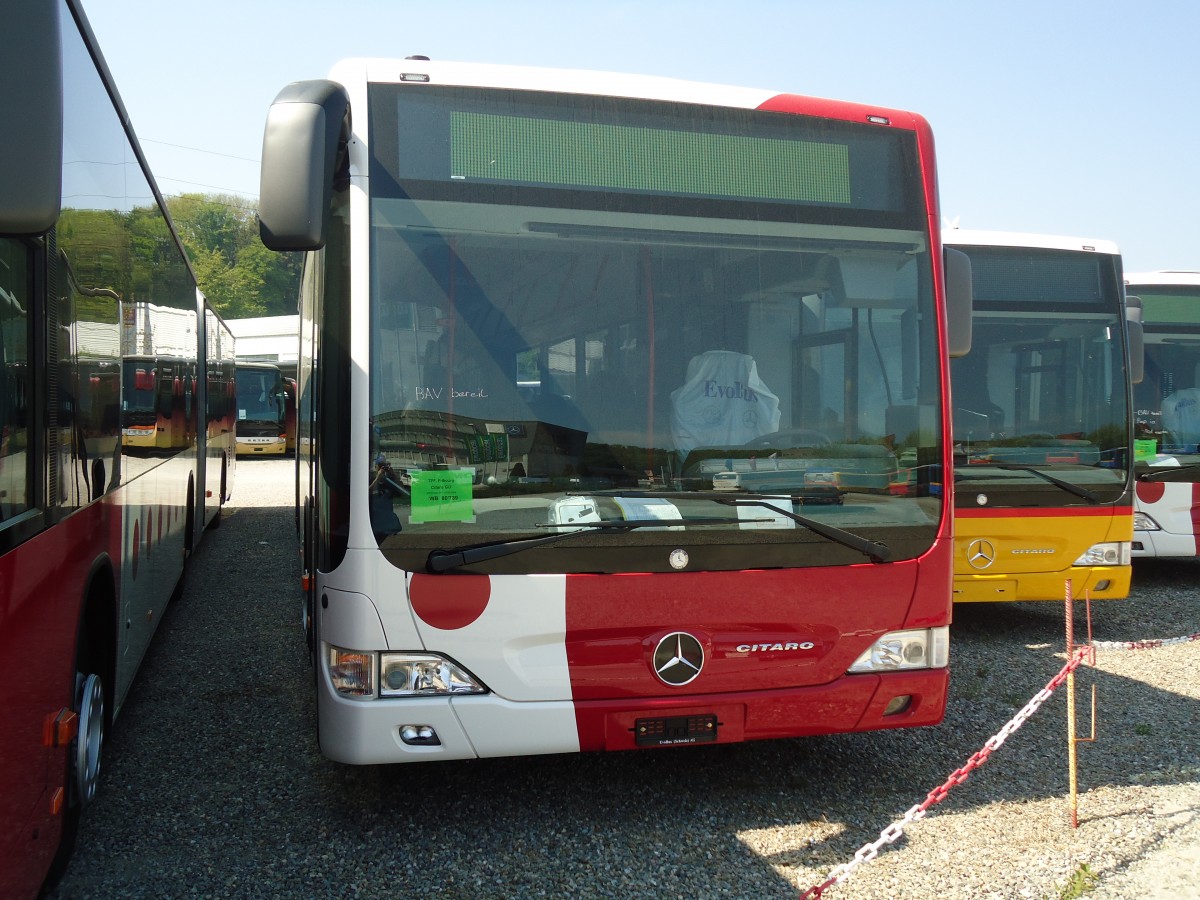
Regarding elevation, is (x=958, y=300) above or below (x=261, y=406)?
above

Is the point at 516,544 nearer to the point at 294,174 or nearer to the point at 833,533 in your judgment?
the point at 833,533

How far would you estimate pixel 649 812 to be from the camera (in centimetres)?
437

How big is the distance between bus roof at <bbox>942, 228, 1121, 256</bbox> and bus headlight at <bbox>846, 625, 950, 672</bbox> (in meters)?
4.15

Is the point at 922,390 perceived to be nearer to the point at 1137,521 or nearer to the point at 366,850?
the point at 366,850

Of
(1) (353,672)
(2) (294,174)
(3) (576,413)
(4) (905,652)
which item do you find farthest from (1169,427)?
(2) (294,174)

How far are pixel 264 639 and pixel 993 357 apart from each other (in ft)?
18.2

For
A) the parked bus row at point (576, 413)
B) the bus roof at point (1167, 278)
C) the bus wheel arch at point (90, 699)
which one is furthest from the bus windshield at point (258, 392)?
the bus wheel arch at point (90, 699)

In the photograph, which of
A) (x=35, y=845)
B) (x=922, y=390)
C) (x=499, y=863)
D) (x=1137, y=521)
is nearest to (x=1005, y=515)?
(x=1137, y=521)

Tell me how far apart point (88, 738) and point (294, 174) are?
2.24 m

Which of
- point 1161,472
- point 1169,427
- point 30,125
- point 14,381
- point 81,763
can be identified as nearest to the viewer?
point 30,125

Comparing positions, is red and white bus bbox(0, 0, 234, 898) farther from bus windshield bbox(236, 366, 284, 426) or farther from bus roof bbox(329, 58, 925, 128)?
bus windshield bbox(236, 366, 284, 426)

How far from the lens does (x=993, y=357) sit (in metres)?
7.80

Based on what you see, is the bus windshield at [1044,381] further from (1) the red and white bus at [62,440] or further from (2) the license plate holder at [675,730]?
(1) the red and white bus at [62,440]

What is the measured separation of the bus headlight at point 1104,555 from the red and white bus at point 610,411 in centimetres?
376
